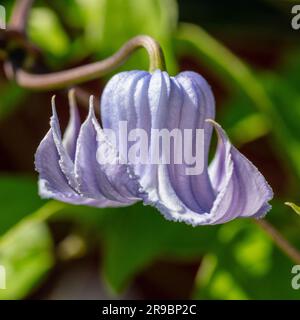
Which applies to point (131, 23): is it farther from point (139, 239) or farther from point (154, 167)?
point (154, 167)

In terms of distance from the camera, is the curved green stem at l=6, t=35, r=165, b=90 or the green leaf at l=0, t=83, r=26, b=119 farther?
the green leaf at l=0, t=83, r=26, b=119

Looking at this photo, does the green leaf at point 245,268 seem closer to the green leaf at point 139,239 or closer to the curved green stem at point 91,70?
the green leaf at point 139,239

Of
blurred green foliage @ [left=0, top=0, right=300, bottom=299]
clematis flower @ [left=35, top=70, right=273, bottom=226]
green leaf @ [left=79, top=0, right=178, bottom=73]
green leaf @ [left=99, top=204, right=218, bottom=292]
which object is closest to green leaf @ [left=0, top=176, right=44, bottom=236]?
blurred green foliage @ [left=0, top=0, right=300, bottom=299]

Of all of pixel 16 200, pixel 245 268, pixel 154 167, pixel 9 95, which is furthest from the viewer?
pixel 9 95

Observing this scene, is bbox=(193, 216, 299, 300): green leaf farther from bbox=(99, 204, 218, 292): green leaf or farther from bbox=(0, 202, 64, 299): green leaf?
bbox=(0, 202, 64, 299): green leaf

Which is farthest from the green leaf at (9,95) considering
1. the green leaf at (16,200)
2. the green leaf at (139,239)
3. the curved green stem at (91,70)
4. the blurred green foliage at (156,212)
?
the curved green stem at (91,70)

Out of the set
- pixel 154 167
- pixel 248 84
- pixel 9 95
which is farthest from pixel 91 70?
pixel 9 95

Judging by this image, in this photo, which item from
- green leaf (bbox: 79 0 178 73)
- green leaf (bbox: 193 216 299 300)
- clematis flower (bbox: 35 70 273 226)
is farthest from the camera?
green leaf (bbox: 79 0 178 73)
